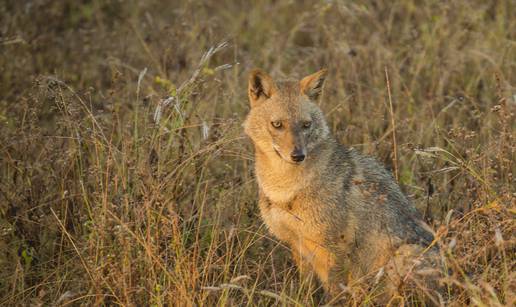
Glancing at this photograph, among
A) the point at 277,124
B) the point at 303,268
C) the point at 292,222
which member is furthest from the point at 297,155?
the point at 303,268

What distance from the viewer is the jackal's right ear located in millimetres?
5055

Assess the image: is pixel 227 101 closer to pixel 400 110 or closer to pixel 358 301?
pixel 400 110

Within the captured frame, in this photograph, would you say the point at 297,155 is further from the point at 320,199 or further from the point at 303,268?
the point at 303,268

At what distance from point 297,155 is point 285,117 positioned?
0.37m

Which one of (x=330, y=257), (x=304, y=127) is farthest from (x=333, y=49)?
(x=330, y=257)

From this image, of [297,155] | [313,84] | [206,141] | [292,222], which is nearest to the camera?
[297,155]

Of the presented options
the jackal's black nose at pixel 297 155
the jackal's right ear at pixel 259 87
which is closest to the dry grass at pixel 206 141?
the jackal's right ear at pixel 259 87

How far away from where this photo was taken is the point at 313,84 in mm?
5188

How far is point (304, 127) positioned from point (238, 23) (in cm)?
475

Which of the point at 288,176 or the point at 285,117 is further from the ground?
the point at 285,117

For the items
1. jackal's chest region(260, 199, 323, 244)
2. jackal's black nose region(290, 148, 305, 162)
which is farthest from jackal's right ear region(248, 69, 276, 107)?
jackal's chest region(260, 199, 323, 244)

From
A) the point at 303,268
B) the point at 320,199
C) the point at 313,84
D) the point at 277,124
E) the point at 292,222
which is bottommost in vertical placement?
the point at 303,268

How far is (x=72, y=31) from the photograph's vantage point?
9.09m

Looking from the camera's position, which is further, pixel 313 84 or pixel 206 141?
pixel 206 141
